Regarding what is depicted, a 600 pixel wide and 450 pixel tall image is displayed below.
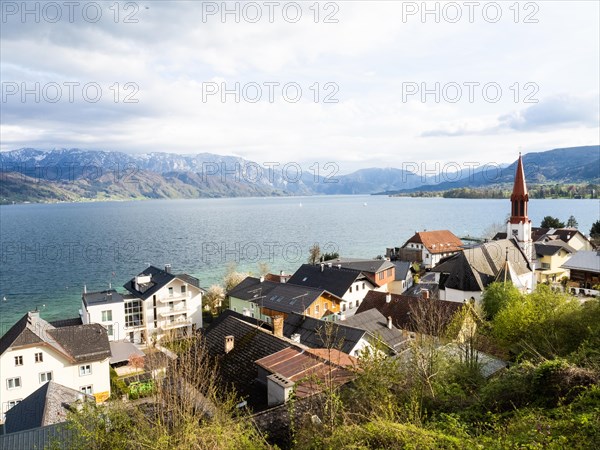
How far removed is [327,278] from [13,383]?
31.0m

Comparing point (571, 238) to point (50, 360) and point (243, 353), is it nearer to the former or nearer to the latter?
point (243, 353)

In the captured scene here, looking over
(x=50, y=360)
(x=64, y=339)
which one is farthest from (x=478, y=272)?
(x=50, y=360)

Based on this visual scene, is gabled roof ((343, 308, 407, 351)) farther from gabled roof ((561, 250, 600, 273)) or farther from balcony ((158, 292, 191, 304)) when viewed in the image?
gabled roof ((561, 250, 600, 273))

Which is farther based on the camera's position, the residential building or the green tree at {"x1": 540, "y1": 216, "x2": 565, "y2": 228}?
the green tree at {"x1": 540, "y1": 216, "x2": 565, "y2": 228}

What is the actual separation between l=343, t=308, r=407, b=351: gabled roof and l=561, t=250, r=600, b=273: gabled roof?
32463 mm

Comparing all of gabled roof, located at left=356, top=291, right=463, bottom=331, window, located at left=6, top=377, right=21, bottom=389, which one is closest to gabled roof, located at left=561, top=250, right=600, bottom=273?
gabled roof, located at left=356, top=291, right=463, bottom=331

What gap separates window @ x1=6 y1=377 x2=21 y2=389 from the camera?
26375mm

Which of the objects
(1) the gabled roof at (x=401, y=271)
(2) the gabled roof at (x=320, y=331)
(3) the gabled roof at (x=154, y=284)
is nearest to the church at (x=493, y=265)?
(1) the gabled roof at (x=401, y=271)

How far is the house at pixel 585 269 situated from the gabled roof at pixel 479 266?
21.6 feet

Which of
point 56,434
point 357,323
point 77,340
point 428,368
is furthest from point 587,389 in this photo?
point 77,340

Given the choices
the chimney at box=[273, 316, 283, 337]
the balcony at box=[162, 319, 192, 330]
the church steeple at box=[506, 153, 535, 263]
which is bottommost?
the balcony at box=[162, 319, 192, 330]

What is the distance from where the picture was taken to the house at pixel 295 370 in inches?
653

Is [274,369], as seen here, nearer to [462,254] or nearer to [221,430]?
[221,430]

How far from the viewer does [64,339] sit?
28.3 meters
